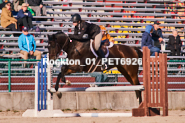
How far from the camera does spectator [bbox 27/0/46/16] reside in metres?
15.0

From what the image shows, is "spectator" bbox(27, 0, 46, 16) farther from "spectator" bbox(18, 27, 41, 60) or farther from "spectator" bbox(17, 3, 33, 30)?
"spectator" bbox(18, 27, 41, 60)

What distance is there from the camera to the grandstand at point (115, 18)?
1468 cm

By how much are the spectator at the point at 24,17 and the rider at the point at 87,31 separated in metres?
4.46

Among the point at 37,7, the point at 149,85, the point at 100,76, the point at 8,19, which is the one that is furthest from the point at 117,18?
the point at 149,85

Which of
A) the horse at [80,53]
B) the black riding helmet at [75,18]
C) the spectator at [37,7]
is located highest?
the spectator at [37,7]

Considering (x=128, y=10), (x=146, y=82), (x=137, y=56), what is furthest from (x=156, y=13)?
(x=146, y=82)

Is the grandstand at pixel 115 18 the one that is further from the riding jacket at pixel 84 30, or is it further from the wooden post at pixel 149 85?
the wooden post at pixel 149 85

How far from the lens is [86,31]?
986 centimetres

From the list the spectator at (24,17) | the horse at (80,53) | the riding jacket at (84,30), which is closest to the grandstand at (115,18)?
the spectator at (24,17)

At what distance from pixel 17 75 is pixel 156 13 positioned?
8.76 metres

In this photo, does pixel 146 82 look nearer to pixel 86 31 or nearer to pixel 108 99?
pixel 86 31

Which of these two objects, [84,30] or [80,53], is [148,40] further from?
[84,30]

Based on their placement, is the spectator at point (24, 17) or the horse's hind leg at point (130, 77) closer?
the horse's hind leg at point (130, 77)

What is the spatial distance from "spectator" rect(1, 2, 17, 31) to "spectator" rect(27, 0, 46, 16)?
129cm
